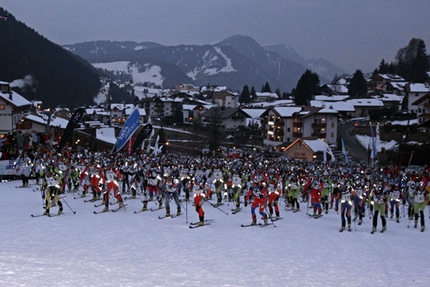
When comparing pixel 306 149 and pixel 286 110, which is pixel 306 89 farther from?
pixel 306 149

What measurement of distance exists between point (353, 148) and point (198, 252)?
50324 mm

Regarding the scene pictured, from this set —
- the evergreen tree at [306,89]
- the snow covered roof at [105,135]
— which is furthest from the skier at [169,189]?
the evergreen tree at [306,89]

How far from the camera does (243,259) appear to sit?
1288 centimetres

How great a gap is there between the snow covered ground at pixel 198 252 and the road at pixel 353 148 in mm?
37012

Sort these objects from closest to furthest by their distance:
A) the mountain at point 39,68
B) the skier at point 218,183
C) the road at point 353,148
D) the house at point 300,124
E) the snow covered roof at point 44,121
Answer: the skier at point 218,183
the snow covered roof at point 44,121
the road at point 353,148
the house at point 300,124
the mountain at point 39,68

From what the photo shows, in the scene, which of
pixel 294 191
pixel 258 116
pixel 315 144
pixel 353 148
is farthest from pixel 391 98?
pixel 294 191

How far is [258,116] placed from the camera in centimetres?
8719

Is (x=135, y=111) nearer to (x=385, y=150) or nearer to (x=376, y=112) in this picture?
(x=385, y=150)

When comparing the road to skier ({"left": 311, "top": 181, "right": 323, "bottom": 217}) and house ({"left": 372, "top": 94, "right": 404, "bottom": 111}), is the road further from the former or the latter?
skier ({"left": 311, "top": 181, "right": 323, "bottom": 217})

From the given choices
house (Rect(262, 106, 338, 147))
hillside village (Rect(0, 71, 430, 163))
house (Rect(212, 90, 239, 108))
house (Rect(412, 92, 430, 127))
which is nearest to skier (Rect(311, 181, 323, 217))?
hillside village (Rect(0, 71, 430, 163))

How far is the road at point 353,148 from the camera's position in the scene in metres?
54.8

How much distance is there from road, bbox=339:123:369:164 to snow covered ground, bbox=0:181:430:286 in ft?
121

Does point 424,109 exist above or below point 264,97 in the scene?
below

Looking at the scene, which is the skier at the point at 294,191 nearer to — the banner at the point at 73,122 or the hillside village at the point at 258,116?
the banner at the point at 73,122
